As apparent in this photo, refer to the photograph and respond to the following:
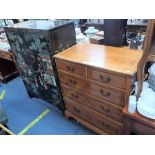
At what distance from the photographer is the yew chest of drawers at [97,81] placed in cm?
125

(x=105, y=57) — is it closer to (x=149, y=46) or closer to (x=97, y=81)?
(x=97, y=81)

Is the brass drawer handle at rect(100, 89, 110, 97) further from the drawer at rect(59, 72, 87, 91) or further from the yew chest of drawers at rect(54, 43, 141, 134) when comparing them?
the drawer at rect(59, 72, 87, 91)

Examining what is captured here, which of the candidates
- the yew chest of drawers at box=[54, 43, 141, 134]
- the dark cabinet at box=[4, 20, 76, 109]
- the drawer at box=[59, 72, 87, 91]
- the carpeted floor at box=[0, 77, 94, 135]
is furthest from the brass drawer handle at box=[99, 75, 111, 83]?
the carpeted floor at box=[0, 77, 94, 135]

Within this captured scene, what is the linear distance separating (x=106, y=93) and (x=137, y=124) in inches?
14.1

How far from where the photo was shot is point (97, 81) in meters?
1.38

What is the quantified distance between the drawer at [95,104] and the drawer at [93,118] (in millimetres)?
71

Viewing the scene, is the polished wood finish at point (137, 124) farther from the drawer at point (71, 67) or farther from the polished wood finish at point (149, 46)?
the drawer at point (71, 67)

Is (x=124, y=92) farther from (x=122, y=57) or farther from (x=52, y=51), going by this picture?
(x=52, y=51)

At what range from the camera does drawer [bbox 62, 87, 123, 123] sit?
143 centimetres

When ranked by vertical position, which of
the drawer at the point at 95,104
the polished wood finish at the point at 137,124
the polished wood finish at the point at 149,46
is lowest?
the drawer at the point at 95,104

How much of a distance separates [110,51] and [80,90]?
494mm

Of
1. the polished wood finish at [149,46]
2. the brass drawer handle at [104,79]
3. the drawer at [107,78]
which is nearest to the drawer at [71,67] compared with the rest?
the drawer at [107,78]

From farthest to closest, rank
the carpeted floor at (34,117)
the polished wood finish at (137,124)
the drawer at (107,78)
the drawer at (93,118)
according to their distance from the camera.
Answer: the carpeted floor at (34,117), the drawer at (93,118), the drawer at (107,78), the polished wood finish at (137,124)
